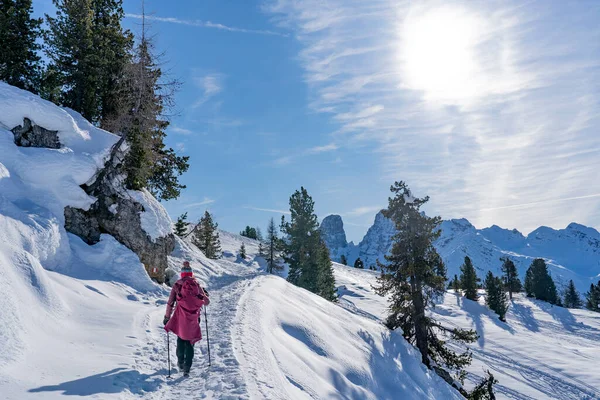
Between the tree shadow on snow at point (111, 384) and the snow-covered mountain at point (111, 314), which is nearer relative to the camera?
the tree shadow on snow at point (111, 384)

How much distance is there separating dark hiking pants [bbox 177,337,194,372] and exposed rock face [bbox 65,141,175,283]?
10260 mm

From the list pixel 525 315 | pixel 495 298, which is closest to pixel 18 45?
pixel 495 298

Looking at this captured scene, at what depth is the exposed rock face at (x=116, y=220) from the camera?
1530cm

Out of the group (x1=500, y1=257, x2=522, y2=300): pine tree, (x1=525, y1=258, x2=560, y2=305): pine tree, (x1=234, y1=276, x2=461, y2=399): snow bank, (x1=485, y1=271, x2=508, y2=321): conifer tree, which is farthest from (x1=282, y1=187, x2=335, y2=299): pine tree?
(x1=525, y1=258, x2=560, y2=305): pine tree

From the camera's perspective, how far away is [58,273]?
1166cm

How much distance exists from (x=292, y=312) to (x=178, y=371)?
6519 millimetres

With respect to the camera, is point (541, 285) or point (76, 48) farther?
point (541, 285)

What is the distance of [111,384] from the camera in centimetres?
586

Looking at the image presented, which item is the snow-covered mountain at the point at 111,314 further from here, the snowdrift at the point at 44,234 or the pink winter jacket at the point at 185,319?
the pink winter jacket at the point at 185,319

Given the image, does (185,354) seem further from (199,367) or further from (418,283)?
(418,283)

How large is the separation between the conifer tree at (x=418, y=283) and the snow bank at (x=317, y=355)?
6.59 feet

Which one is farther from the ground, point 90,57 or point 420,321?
point 90,57

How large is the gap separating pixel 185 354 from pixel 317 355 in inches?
182

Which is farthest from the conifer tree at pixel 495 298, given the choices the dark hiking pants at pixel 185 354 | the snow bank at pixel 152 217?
the dark hiking pants at pixel 185 354
